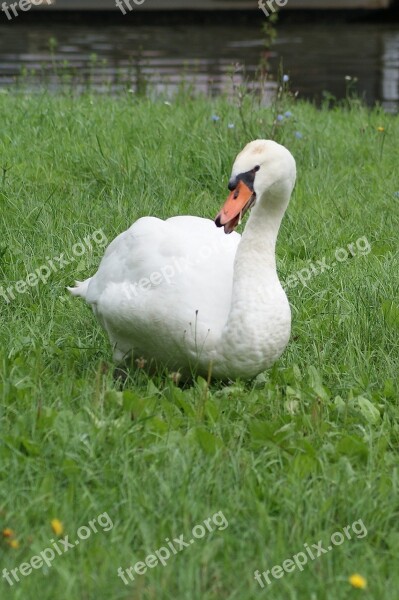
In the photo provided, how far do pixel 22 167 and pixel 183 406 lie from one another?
10.1ft

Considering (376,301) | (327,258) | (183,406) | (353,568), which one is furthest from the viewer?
(327,258)

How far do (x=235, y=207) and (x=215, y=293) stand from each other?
392 millimetres

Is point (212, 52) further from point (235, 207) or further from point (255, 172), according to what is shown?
point (235, 207)

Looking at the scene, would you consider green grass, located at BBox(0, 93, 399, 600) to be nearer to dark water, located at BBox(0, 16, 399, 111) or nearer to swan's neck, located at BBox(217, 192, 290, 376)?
swan's neck, located at BBox(217, 192, 290, 376)

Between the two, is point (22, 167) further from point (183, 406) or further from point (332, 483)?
point (332, 483)

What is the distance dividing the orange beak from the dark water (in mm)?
7249

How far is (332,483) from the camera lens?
300 centimetres

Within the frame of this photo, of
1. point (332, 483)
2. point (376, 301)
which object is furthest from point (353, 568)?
point (376, 301)

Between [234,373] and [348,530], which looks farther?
[234,373]

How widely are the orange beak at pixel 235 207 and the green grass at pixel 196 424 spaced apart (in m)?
0.53

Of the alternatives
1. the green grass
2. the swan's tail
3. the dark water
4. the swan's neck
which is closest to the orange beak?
the swan's neck

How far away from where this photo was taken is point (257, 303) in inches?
140

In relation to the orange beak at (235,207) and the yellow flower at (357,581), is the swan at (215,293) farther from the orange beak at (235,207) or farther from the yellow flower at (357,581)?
the yellow flower at (357,581)

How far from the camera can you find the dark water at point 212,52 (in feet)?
41.1
